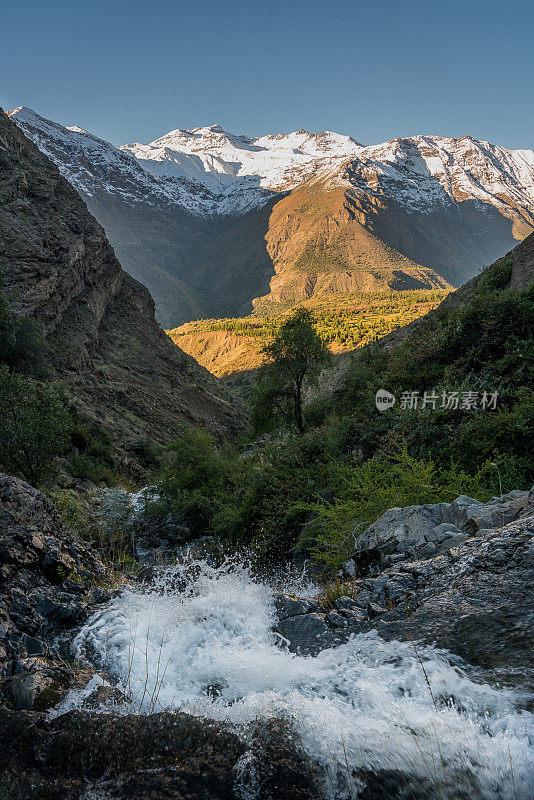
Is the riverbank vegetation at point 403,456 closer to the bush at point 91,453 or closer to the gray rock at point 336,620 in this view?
the gray rock at point 336,620

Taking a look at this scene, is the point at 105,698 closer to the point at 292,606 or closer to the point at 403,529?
the point at 292,606

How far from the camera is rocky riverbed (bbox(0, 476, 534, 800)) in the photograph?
2541mm

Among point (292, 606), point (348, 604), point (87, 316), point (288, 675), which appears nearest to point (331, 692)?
point (288, 675)

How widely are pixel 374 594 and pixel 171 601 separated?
9.09 feet

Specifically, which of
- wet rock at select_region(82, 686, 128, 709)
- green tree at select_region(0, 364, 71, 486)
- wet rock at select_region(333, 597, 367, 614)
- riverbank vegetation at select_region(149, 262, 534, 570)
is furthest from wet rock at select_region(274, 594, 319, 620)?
green tree at select_region(0, 364, 71, 486)

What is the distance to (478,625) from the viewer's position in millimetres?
3459

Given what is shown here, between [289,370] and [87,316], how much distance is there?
20732 millimetres

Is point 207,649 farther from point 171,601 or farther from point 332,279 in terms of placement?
point 332,279

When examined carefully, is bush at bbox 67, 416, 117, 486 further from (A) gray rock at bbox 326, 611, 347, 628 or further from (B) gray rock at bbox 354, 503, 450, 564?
(A) gray rock at bbox 326, 611, 347, 628

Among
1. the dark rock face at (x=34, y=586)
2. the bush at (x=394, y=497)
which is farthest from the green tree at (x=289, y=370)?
the dark rock face at (x=34, y=586)

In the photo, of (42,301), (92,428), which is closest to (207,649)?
(92,428)

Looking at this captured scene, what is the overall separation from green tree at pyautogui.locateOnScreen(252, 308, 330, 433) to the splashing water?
46.9 ft

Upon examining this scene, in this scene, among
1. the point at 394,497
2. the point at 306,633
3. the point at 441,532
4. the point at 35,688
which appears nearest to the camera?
the point at 35,688

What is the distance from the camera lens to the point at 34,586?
493cm
